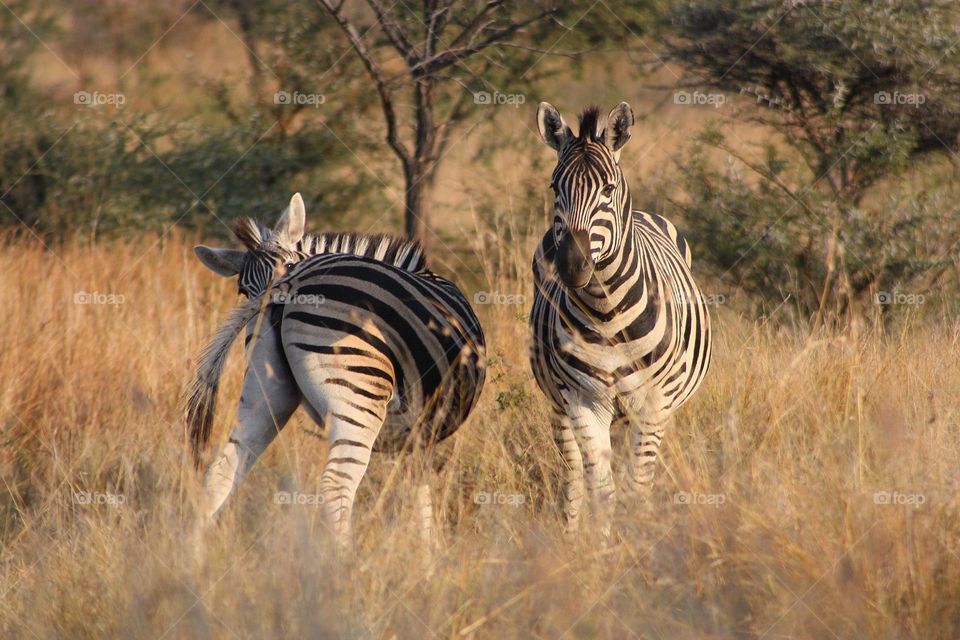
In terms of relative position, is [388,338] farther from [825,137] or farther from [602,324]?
[825,137]

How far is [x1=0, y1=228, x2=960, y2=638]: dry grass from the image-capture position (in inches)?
141

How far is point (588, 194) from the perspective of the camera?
4438 millimetres

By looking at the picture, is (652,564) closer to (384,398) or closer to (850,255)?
(384,398)

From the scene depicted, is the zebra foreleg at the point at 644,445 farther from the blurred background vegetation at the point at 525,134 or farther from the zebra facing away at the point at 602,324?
the blurred background vegetation at the point at 525,134

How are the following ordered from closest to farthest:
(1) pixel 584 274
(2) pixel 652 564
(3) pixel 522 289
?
(2) pixel 652 564
(1) pixel 584 274
(3) pixel 522 289

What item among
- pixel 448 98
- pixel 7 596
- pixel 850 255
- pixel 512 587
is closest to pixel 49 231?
pixel 448 98

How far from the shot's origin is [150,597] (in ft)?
12.2

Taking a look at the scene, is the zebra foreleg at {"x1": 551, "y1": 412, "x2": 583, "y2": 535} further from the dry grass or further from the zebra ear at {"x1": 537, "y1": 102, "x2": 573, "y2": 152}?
the zebra ear at {"x1": 537, "y1": 102, "x2": 573, "y2": 152}

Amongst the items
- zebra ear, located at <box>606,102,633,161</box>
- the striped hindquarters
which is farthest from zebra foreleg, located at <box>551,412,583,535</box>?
zebra ear, located at <box>606,102,633,161</box>

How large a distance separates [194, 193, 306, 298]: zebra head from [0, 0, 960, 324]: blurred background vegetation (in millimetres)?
1346

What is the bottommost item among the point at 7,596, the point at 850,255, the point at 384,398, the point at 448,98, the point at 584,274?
the point at 7,596

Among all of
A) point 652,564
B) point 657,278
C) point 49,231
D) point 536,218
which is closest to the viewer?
point 652,564

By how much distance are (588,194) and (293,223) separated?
6.82 feet

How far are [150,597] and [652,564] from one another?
5.97 ft
